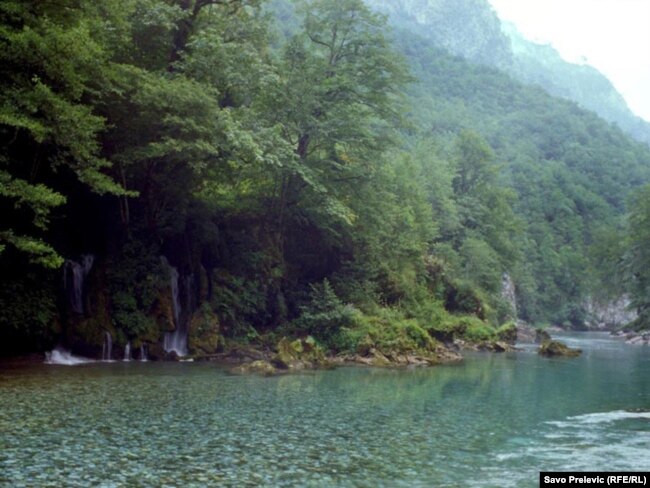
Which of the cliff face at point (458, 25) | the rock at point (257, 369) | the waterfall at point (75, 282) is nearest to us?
the rock at point (257, 369)

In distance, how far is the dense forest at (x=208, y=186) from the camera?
21875 mm

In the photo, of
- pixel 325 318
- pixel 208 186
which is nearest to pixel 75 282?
pixel 208 186

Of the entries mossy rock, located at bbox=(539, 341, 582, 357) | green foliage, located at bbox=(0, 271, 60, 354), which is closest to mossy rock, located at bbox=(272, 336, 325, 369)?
green foliage, located at bbox=(0, 271, 60, 354)

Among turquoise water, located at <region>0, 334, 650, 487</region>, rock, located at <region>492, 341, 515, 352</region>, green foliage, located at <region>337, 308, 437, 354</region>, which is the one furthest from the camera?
rock, located at <region>492, 341, 515, 352</region>

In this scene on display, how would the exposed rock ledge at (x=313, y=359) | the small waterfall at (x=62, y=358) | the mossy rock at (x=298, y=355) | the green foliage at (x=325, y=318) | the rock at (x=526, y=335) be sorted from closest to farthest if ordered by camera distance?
the small waterfall at (x=62, y=358) < the exposed rock ledge at (x=313, y=359) < the mossy rock at (x=298, y=355) < the green foliage at (x=325, y=318) < the rock at (x=526, y=335)

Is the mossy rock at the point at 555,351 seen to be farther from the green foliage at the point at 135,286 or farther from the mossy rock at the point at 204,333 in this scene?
the green foliage at the point at 135,286

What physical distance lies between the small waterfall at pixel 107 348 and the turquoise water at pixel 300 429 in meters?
2.74

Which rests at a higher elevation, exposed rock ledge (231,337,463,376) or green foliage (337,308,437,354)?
green foliage (337,308,437,354)

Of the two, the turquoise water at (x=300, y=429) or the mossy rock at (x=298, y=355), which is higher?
the mossy rock at (x=298, y=355)

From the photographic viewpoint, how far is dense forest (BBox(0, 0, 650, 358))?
21.9 meters

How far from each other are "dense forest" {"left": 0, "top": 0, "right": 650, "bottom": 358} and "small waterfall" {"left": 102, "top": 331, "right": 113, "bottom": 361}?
122mm

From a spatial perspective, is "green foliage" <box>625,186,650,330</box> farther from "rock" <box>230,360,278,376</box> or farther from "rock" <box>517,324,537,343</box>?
"rock" <box>230,360,278,376</box>

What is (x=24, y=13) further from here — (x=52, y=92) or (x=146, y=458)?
(x=146, y=458)
